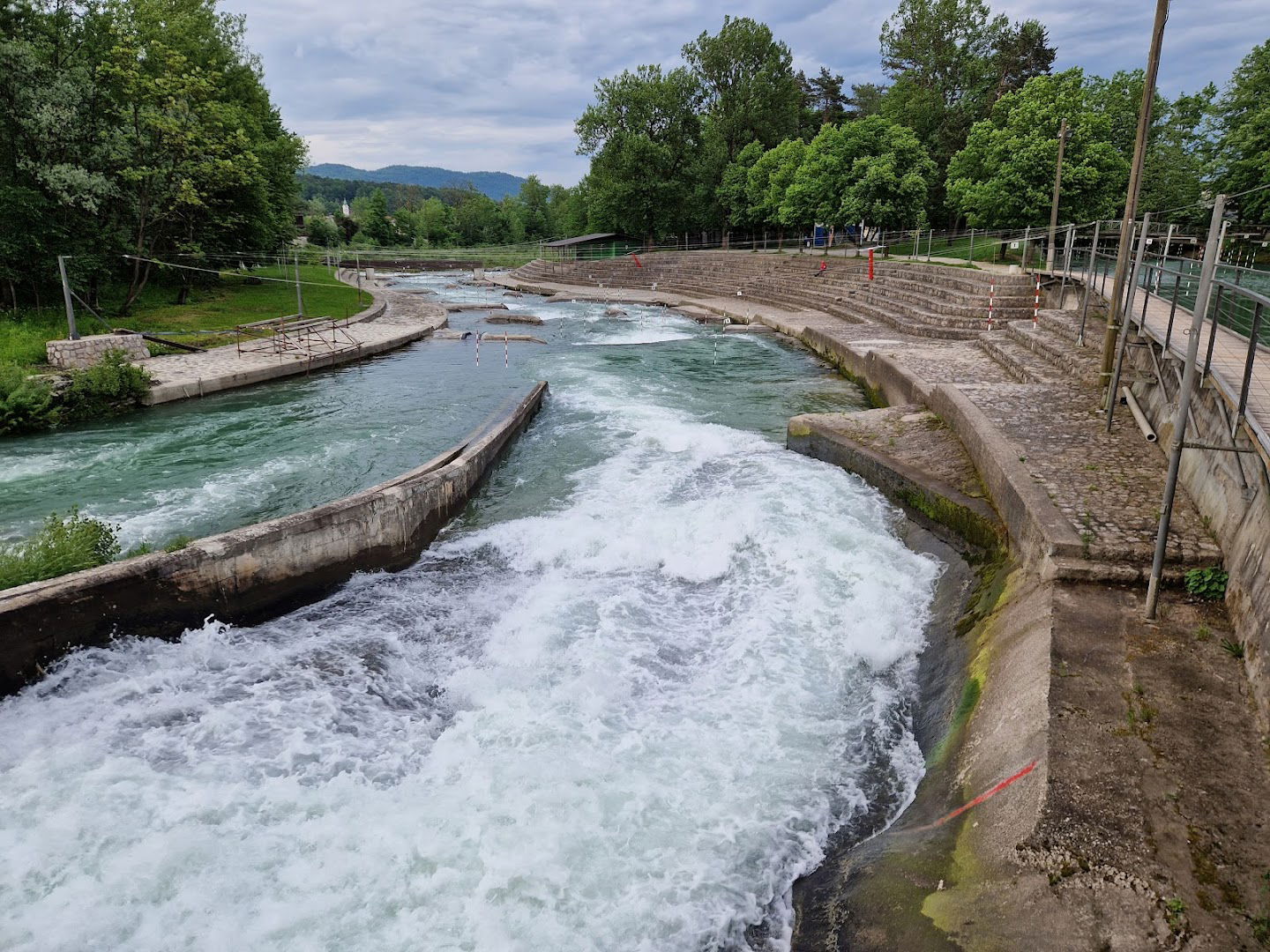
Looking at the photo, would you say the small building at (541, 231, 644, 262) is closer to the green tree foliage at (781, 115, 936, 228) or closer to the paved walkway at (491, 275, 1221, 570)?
the green tree foliage at (781, 115, 936, 228)

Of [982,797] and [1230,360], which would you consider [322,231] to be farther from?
[982,797]

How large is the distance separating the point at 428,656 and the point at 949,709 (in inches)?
183


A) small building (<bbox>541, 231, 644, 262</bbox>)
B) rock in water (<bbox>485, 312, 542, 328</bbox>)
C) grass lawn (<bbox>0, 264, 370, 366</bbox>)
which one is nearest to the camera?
grass lawn (<bbox>0, 264, 370, 366</bbox>)

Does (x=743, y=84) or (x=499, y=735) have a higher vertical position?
(x=743, y=84)

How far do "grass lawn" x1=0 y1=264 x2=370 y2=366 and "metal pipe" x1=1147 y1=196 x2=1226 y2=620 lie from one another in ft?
65.1

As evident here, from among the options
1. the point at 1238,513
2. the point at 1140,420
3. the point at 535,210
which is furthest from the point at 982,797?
the point at 535,210

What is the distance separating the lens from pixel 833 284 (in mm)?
31312

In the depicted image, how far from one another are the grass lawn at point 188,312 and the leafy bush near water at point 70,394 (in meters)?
2.00

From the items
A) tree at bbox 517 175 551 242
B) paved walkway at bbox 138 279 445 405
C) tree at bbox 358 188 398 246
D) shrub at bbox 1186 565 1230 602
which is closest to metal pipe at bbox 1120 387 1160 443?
shrub at bbox 1186 565 1230 602

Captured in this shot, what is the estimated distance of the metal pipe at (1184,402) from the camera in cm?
515

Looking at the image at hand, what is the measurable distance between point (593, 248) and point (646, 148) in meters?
9.32

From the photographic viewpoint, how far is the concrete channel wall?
6512 millimetres

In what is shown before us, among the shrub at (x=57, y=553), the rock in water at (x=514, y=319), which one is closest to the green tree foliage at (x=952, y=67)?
the rock in water at (x=514, y=319)

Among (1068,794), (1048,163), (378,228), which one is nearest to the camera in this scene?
(1068,794)
